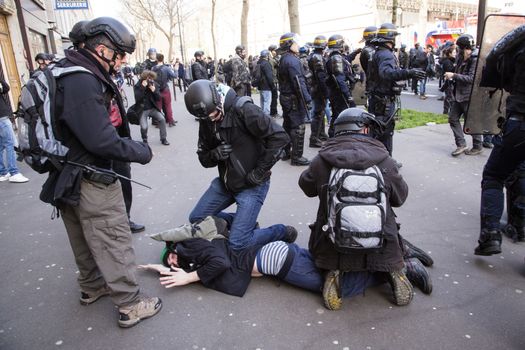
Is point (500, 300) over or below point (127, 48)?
below

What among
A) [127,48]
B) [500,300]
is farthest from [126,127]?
[500,300]

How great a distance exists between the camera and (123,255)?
256 cm

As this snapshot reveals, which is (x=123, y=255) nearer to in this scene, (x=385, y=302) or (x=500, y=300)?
(x=385, y=302)

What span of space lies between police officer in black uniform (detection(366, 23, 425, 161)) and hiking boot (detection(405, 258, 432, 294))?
251 centimetres

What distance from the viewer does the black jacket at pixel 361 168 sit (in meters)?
2.50

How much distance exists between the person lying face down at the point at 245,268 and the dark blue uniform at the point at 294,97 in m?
3.53

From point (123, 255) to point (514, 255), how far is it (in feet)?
10.4

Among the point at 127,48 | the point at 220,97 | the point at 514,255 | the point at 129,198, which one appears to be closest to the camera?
the point at 127,48

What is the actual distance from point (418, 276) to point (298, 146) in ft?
12.5

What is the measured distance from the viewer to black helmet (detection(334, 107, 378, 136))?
8.91ft

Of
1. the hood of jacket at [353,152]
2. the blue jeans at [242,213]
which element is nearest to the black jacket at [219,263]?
the blue jeans at [242,213]

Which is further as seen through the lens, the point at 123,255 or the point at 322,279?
the point at 322,279

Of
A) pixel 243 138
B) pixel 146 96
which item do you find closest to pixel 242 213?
pixel 243 138

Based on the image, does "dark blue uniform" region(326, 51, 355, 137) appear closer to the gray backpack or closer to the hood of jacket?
the hood of jacket
